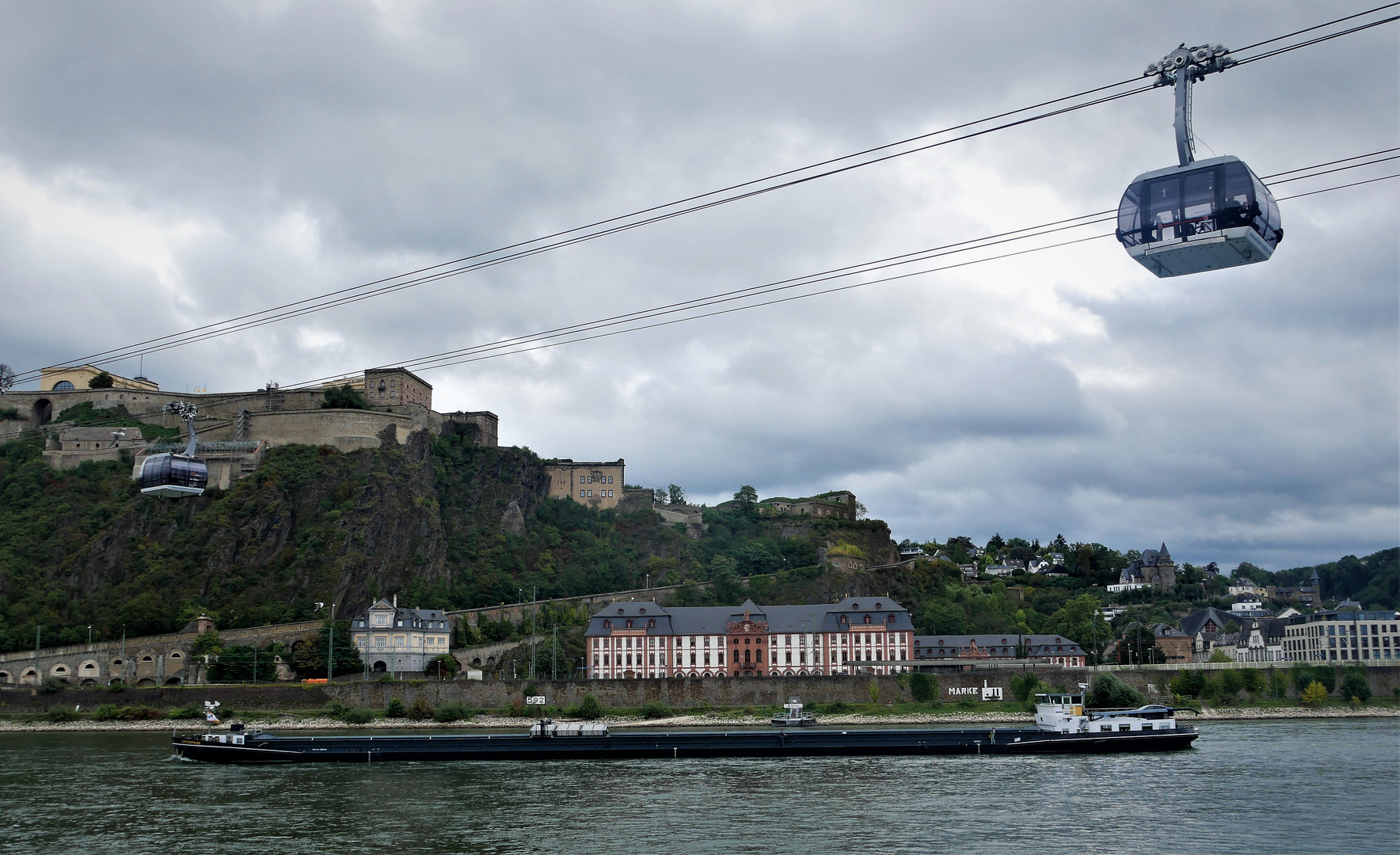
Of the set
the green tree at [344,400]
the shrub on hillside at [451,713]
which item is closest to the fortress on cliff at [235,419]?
the green tree at [344,400]

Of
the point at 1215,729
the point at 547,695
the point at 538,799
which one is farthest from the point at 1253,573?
the point at 538,799

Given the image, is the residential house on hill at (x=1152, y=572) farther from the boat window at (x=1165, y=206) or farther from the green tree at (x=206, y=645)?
the boat window at (x=1165, y=206)

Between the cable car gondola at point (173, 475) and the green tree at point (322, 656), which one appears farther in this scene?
the green tree at point (322, 656)

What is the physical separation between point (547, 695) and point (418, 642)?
46.3 feet

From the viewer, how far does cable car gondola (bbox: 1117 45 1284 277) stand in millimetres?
15719

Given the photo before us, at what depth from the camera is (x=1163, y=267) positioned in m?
17.6

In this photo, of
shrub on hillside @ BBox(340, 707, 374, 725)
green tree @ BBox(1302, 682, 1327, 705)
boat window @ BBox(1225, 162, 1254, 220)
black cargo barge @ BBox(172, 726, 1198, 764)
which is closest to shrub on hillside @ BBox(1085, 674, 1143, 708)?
green tree @ BBox(1302, 682, 1327, 705)

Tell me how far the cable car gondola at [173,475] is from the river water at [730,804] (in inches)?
356

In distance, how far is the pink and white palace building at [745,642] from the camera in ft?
259

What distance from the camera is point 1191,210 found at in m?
16.5

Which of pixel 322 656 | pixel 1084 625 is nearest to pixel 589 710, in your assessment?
pixel 322 656

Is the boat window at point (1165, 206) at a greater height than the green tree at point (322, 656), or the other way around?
the boat window at point (1165, 206)

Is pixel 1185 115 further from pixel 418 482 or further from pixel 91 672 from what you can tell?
pixel 418 482

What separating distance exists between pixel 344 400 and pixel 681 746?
59.9 meters
